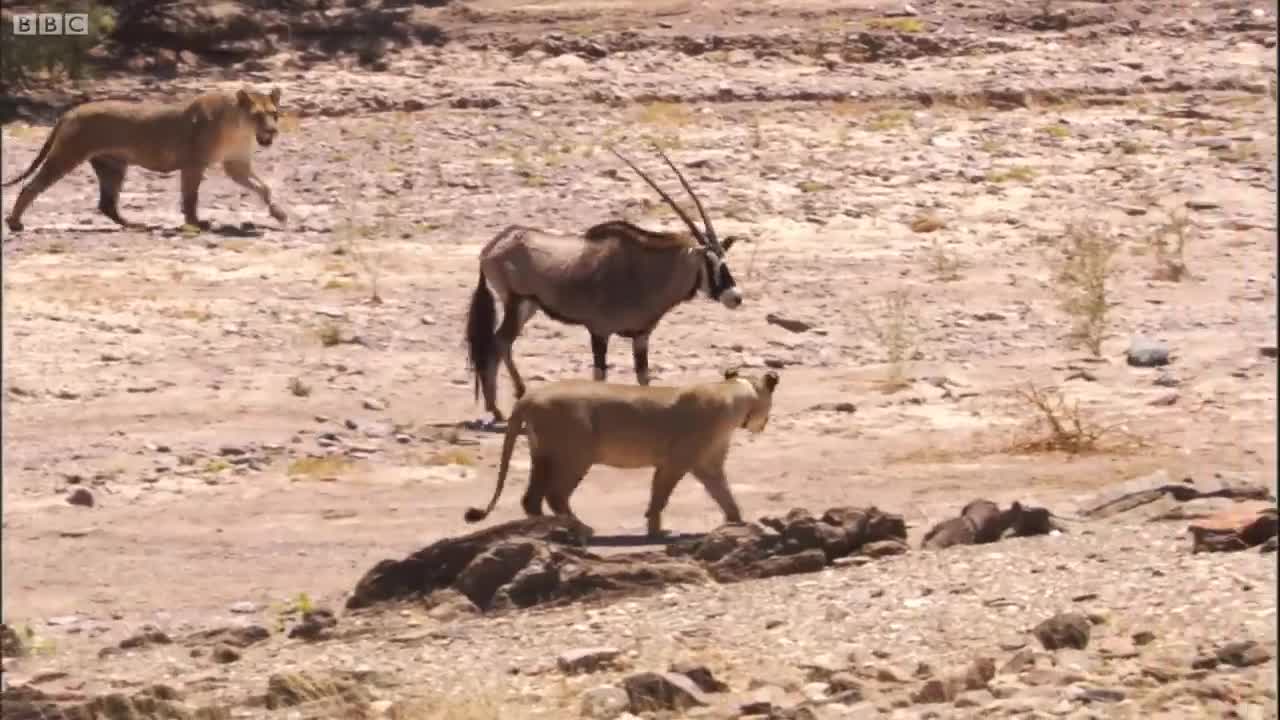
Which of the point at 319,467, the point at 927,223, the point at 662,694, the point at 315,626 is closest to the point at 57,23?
the point at 927,223

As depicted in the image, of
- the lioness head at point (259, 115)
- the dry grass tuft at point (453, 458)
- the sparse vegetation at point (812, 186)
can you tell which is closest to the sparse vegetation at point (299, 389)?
the dry grass tuft at point (453, 458)

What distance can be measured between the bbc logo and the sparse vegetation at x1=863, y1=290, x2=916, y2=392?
479 inches

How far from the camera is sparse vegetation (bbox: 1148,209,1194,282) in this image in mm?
21266

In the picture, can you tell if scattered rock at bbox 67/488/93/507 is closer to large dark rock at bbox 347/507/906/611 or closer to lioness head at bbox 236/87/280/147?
large dark rock at bbox 347/507/906/611

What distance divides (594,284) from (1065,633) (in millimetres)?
7009

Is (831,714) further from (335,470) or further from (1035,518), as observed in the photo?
(335,470)

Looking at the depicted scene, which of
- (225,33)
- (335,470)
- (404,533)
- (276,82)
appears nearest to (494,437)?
(335,470)

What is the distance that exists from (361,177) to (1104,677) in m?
16.1

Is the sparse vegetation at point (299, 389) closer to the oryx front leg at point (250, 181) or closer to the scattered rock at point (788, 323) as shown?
the scattered rock at point (788, 323)

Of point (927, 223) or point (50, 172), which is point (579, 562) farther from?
point (50, 172)

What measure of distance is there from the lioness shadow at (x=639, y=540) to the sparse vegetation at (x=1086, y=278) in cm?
570

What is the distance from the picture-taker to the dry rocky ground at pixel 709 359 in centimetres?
1100

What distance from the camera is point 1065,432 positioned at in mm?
16125

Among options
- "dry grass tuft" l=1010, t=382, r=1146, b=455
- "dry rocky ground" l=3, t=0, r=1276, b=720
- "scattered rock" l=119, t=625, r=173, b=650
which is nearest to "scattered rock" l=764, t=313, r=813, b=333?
"dry rocky ground" l=3, t=0, r=1276, b=720
